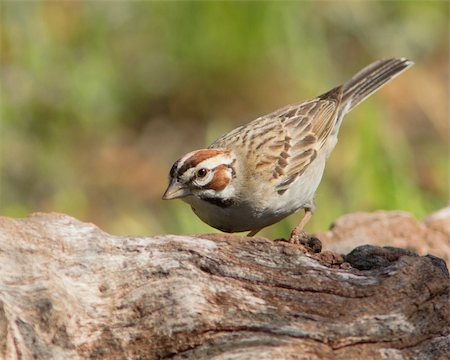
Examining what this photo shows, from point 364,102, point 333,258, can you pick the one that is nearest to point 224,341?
point 333,258

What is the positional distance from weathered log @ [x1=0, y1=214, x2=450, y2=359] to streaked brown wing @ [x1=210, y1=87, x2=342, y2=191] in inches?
64.1

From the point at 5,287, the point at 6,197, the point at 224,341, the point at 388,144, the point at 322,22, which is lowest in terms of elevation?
the point at 224,341

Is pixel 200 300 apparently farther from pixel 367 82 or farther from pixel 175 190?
pixel 367 82

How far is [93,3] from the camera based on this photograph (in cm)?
1023

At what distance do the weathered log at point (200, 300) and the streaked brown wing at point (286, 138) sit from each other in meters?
1.63

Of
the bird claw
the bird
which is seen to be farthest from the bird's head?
the bird claw

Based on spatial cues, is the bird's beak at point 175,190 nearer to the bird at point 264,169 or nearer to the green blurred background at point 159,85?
the bird at point 264,169

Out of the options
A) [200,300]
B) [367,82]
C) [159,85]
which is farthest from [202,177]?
[159,85]

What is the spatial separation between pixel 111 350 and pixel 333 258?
1078 mm

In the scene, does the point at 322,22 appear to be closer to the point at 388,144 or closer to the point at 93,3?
the point at 93,3

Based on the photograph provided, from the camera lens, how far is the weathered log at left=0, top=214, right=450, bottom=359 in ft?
12.6

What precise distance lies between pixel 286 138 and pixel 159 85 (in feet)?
13.3

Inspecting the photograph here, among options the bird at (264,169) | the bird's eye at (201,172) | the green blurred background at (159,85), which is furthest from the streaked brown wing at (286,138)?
the green blurred background at (159,85)

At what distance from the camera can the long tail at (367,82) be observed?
7055 millimetres
